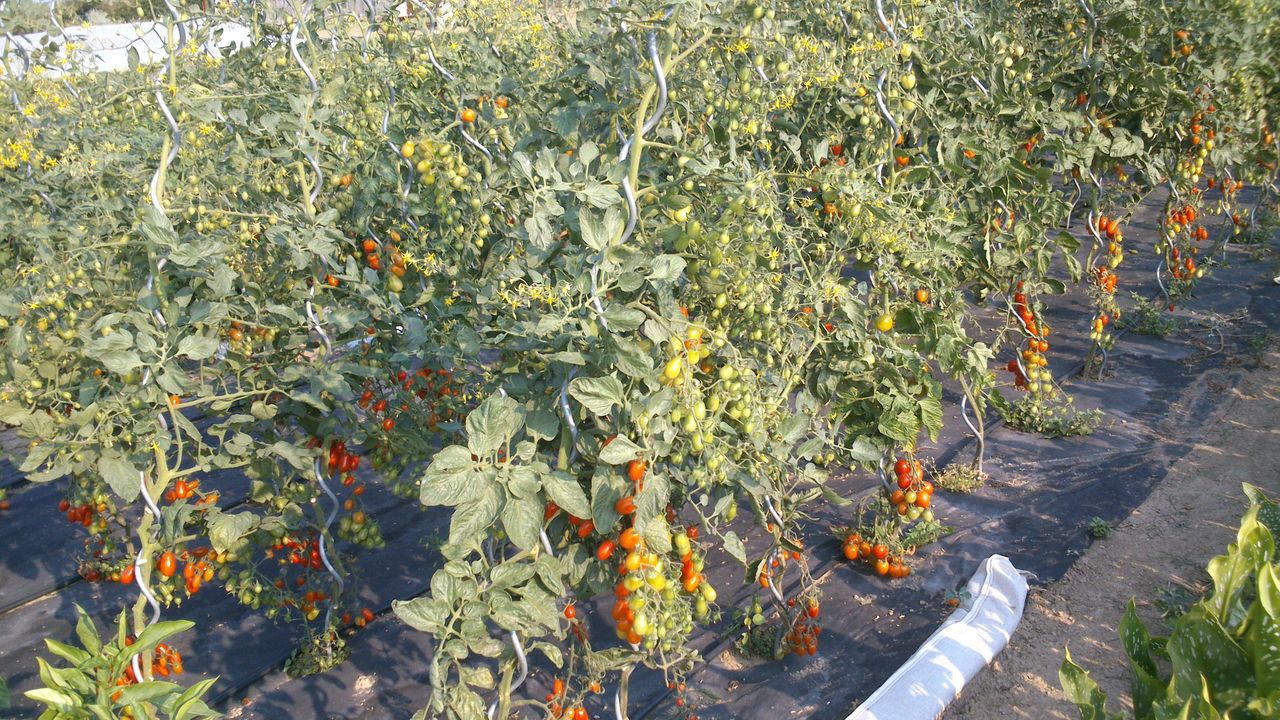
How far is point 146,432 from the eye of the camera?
1881 millimetres

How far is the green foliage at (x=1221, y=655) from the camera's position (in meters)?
1.47

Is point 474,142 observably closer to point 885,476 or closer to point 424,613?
point 424,613

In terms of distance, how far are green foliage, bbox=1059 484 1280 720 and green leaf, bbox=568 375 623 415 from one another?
951mm

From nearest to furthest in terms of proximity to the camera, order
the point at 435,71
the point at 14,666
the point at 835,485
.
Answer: the point at 435,71, the point at 14,666, the point at 835,485

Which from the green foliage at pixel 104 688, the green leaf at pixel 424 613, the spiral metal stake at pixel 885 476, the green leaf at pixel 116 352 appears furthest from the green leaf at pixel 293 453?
the spiral metal stake at pixel 885 476

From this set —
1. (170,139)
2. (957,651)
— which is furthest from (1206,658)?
(170,139)

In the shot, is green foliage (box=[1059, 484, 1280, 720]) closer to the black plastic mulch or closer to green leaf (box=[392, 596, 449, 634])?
the black plastic mulch

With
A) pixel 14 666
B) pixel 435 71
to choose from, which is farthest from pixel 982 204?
pixel 14 666

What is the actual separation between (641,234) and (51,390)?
156cm

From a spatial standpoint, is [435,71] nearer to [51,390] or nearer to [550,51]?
[550,51]

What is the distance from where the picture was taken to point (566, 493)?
4.82 ft

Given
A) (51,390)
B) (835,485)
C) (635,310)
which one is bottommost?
(835,485)

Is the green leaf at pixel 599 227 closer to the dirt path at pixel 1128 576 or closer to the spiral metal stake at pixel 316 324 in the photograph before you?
the spiral metal stake at pixel 316 324

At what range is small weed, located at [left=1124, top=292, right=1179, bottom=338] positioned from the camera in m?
4.30
